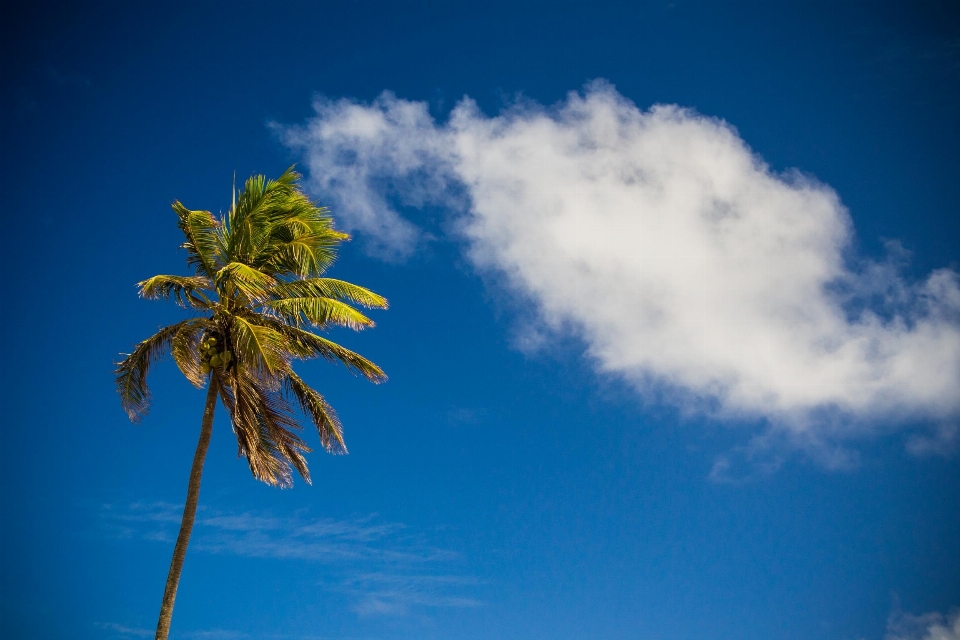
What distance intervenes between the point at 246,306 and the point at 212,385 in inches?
82.1

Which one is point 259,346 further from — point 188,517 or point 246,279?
point 188,517

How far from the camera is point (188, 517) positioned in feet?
61.4

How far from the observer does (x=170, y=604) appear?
58.9 ft

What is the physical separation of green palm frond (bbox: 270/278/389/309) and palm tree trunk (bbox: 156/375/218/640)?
115 inches

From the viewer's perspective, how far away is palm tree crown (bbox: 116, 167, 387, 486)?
62.9 ft

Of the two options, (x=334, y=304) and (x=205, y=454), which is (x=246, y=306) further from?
(x=205, y=454)

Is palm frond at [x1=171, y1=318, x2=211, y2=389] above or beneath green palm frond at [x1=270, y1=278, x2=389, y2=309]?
beneath

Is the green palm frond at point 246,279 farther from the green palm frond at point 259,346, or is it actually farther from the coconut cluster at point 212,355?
the coconut cluster at point 212,355

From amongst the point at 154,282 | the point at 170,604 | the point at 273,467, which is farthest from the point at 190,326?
the point at 170,604

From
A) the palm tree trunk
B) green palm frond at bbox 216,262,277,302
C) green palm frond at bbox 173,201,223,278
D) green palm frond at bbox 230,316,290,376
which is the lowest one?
the palm tree trunk

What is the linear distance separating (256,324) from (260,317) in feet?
0.96

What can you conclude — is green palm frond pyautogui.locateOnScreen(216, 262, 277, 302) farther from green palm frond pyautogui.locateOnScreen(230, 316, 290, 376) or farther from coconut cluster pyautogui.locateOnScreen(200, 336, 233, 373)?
coconut cluster pyautogui.locateOnScreen(200, 336, 233, 373)

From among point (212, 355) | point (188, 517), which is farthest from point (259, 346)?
point (188, 517)

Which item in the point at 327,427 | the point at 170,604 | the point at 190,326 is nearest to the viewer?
the point at 170,604
